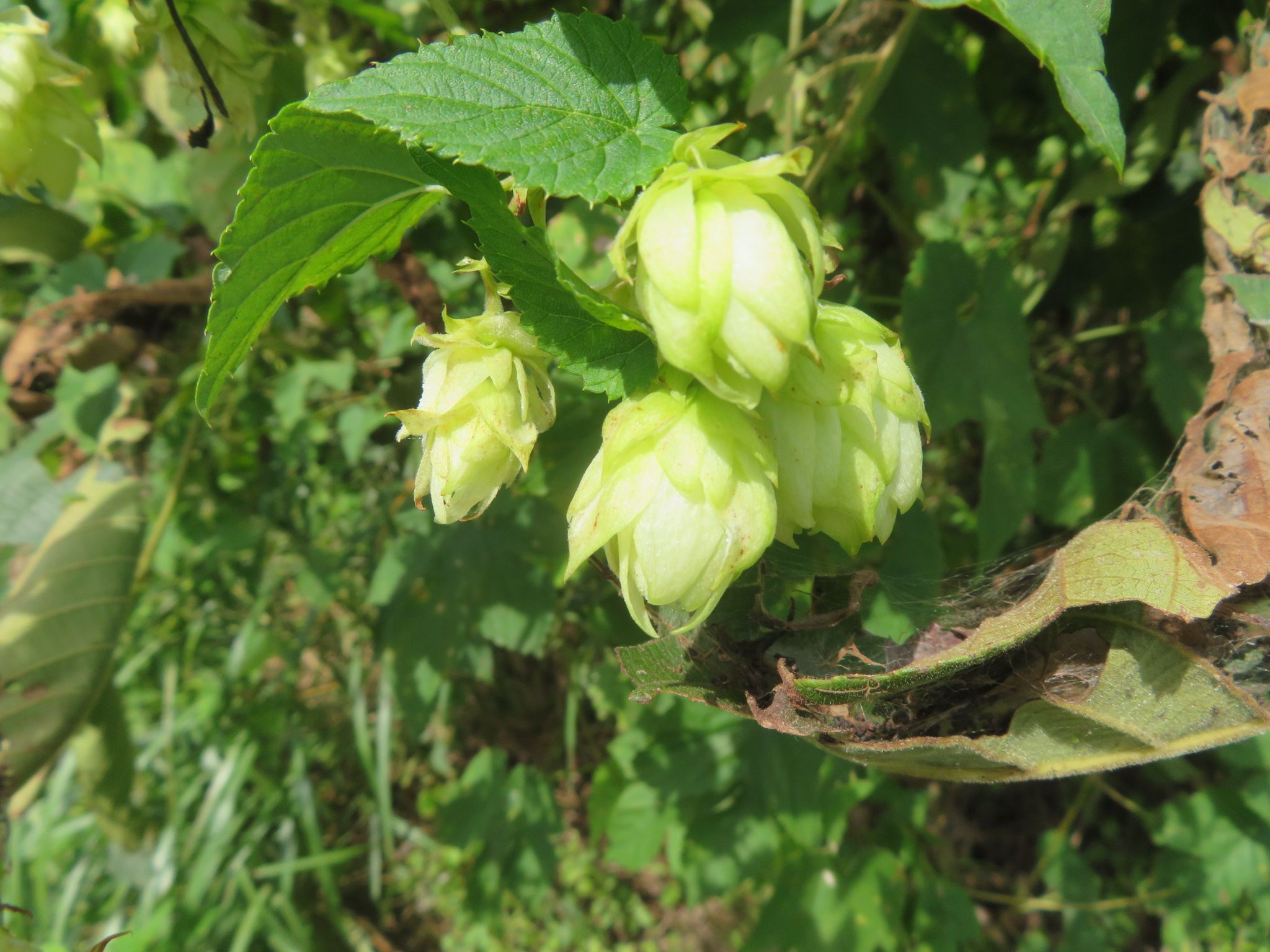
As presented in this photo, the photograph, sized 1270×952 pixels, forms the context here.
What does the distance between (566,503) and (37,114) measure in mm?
749

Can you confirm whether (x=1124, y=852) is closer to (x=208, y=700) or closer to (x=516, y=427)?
(x=516, y=427)

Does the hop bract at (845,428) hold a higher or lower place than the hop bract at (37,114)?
lower

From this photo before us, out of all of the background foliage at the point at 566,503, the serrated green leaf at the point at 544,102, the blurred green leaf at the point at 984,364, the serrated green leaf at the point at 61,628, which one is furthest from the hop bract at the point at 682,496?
the serrated green leaf at the point at 61,628

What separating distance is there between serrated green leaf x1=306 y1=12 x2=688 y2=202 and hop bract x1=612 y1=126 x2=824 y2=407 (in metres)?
0.06

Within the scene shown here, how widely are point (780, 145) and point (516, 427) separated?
2.76 feet

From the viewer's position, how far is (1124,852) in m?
2.28

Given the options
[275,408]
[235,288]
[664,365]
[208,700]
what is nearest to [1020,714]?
[664,365]

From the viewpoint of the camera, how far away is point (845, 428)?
499 mm

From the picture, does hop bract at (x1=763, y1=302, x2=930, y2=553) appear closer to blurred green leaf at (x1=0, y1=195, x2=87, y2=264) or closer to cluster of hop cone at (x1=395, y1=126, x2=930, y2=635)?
cluster of hop cone at (x1=395, y1=126, x2=930, y2=635)

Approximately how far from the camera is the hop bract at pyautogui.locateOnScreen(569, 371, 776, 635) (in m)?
0.47

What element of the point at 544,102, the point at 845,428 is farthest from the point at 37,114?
the point at 845,428

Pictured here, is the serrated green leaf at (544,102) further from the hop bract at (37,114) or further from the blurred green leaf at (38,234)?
the blurred green leaf at (38,234)

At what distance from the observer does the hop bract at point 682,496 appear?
18.6 inches

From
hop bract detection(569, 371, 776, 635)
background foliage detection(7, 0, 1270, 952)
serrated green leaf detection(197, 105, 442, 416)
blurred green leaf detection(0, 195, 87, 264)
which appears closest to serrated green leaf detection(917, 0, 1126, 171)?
background foliage detection(7, 0, 1270, 952)
